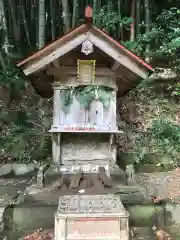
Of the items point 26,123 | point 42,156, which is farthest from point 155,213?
point 26,123

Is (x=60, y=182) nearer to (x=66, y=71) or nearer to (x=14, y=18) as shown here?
(x=66, y=71)

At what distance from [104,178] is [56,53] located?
8.02 feet

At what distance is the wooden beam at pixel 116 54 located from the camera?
491 centimetres

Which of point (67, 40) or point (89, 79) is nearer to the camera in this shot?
point (67, 40)

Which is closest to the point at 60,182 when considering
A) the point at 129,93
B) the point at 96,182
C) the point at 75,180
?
the point at 75,180

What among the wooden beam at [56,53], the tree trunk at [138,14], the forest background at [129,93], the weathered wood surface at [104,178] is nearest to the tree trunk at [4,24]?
the forest background at [129,93]

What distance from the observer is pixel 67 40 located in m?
4.90

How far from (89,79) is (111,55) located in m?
0.71

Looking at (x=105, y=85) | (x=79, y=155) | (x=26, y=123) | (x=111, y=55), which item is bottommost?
(x=79, y=155)

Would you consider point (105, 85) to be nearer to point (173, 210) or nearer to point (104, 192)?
point (104, 192)

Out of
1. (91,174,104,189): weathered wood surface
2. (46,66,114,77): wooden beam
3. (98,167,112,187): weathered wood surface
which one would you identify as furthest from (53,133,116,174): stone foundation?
(46,66,114,77): wooden beam

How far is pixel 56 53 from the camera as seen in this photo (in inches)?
196

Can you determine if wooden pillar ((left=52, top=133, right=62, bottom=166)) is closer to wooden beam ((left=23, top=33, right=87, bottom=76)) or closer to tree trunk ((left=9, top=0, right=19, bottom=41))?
wooden beam ((left=23, top=33, right=87, bottom=76))

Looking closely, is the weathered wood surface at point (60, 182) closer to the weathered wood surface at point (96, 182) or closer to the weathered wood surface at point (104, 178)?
the weathered wood surface at point (96, 182)
